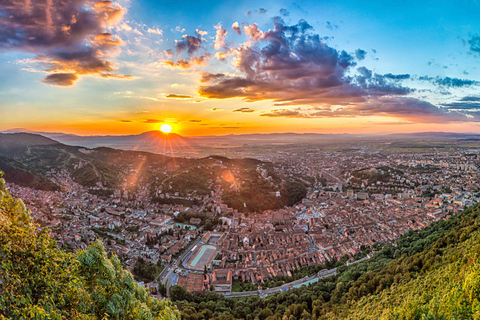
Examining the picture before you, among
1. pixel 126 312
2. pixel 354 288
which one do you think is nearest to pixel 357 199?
pixel 354 288

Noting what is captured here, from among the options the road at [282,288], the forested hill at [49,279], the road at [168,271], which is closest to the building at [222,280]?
the road at [282,288]

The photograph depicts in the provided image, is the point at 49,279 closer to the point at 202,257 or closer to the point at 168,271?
the point at 168,271

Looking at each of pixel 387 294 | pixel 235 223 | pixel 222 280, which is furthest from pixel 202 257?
pixel 387 294

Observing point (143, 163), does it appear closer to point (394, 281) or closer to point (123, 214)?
point (123, 214)

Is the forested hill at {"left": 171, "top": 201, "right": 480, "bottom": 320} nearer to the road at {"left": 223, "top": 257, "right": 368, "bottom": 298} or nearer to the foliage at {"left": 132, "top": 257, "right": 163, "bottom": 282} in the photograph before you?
the road at {"left": 223, "top": 257, "right": 368, "bottom": 298}

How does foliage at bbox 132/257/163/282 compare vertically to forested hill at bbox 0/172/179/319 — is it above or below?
below

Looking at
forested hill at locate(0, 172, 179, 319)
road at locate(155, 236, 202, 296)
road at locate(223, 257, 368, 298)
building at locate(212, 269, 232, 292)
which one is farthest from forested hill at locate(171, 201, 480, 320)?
forested hill at locate(0, 172, 179, 319)

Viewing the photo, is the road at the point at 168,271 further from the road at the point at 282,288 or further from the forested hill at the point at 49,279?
the forested hill at the point at 49,279
